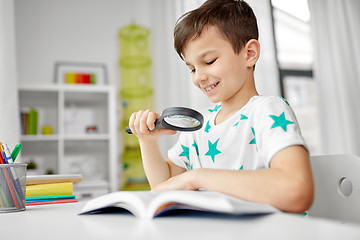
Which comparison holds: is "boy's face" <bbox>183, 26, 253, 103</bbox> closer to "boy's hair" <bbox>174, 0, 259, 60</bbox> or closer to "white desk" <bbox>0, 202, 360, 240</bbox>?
"boy's hair" <bbox>174, 0, 259, 60</bbox>

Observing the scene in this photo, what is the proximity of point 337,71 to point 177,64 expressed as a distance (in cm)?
131

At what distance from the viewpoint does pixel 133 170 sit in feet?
10.8

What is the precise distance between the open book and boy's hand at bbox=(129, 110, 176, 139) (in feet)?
0.92

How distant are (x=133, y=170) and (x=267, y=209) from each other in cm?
293

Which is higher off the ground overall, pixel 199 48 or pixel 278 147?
pixel 199 48

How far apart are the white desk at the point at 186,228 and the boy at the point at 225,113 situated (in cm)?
18

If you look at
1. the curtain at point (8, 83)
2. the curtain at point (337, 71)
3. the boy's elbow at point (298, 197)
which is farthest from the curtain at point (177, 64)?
the boy's elbow at point (298, 197)

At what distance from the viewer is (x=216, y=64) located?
0.87 meters

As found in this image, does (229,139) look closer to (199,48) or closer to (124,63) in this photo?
(199,48)

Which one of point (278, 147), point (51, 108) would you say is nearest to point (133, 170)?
point (51, 108)

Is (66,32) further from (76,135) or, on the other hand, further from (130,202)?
(130,202)

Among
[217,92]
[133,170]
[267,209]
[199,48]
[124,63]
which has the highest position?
[124,63]

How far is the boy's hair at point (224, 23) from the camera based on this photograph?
2.93 ft

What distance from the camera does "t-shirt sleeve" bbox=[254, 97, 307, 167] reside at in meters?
0.62
